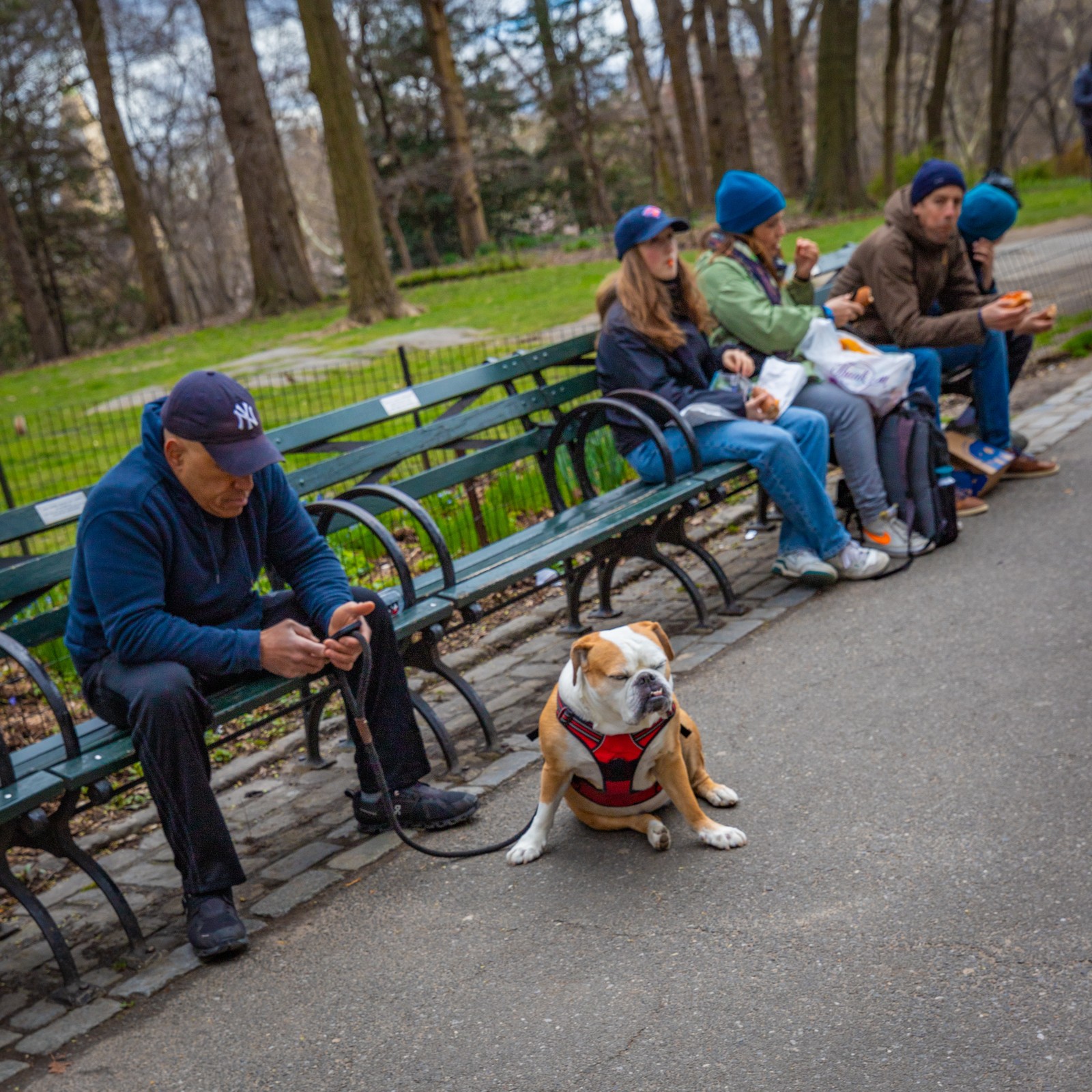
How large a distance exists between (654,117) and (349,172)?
11.4m

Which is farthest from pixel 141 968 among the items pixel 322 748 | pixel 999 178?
pixel 999 178

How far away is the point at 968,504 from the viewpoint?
6543 mm

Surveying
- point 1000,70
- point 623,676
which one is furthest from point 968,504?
point 1000,70

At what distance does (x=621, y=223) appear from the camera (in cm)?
584

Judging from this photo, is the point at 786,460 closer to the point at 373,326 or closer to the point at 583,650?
the point at 583,650

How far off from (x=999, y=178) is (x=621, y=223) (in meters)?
2.57

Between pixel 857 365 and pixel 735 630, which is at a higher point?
pixel 857 365

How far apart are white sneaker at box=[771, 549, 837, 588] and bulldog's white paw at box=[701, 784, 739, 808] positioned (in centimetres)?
204

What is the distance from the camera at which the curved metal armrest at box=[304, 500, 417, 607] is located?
14.6 feet

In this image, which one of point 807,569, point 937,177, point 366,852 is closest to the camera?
point 366,852

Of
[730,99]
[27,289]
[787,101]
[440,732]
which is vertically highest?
[730,99]

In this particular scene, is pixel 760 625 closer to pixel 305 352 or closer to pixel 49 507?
pixel 49 507

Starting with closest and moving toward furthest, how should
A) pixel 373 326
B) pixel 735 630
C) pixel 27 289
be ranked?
pixel 735 630 < pixel 373 326 < pixel 27 289

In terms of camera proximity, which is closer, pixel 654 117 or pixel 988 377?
pixel 988 377
